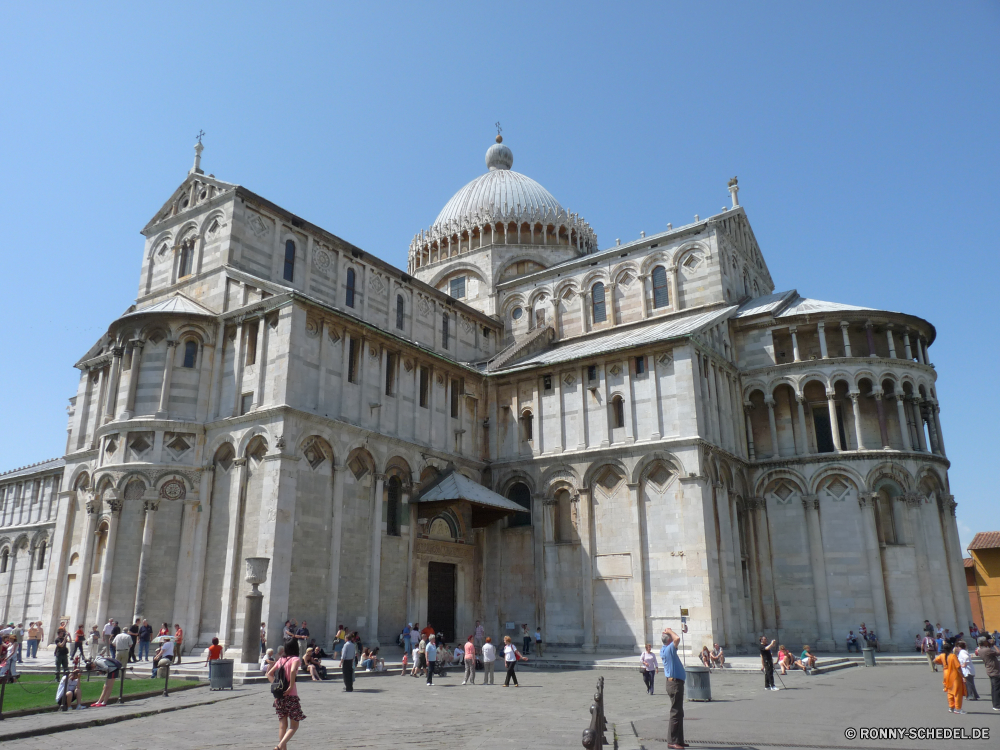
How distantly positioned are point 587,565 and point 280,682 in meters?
22.3

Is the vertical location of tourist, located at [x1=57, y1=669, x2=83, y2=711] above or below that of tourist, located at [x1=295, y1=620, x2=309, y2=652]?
below

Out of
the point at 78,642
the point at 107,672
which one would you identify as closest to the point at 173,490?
the point at 78,642

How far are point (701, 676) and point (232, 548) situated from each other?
53.3 feet

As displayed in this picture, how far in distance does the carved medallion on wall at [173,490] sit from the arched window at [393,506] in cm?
753

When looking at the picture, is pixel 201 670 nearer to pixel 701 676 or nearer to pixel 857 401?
pixel 701 676

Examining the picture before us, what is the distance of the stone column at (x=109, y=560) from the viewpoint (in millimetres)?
26938

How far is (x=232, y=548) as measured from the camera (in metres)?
26.9

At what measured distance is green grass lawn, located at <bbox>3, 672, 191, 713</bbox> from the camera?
17.4 meters

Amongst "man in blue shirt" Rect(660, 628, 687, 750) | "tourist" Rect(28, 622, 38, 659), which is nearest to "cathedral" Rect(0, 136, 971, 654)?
"tourist" Rect(28, 622, 38, 659)

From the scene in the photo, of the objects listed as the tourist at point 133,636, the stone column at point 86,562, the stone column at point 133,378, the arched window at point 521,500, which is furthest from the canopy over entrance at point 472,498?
the stone column at point 86,562

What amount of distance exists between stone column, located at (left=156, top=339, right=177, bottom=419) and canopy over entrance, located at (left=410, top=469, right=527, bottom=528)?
10.0 metres

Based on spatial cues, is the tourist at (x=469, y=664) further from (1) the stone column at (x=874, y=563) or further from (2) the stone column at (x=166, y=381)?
(1) the stone column at (x=874, y=563)

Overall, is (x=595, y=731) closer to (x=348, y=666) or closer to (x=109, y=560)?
(x=348, y=666)

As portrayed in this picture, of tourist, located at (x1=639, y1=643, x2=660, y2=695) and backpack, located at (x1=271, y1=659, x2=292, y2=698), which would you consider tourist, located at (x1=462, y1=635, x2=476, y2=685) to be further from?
backpack, located at (x1=271, y1=659, x2=292, y2=698)
